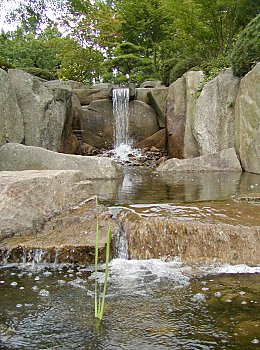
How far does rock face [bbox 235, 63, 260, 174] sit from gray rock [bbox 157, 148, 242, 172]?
0.21 m

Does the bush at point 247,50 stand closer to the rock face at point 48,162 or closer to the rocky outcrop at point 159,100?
the rock face at point 48,162

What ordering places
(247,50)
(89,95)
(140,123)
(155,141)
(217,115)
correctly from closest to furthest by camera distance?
(247,50)
(217,115)
(155,141)
(140,123)
(89,95)

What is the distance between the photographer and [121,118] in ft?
51.8

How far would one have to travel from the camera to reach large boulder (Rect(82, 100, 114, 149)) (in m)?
15.7

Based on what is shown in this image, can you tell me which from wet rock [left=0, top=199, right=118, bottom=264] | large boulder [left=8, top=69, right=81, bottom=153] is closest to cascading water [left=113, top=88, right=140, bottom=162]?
large boulder [left=8, top=69, right=81, bottom=153]

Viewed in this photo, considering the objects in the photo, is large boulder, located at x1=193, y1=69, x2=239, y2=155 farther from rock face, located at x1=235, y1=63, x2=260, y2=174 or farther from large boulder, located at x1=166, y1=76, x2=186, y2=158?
large boulder, located at x1=166, y1=76, x2=186, y2=158

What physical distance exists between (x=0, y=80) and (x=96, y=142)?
642 centimetres

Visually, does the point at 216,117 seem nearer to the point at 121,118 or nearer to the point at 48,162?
the point at 48,162

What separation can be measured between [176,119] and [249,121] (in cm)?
343

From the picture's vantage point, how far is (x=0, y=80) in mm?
9586

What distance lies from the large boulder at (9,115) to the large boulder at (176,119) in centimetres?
468

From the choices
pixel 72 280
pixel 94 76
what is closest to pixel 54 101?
pixel 72 280

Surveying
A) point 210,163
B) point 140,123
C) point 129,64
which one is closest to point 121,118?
point 140,123

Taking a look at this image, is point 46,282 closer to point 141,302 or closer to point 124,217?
point 141,302
